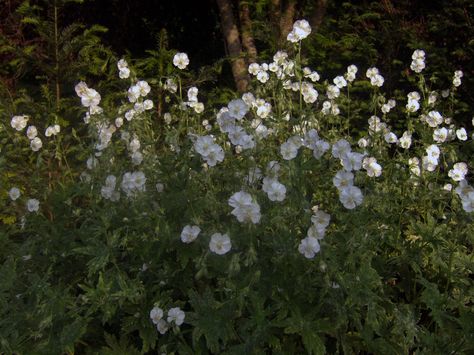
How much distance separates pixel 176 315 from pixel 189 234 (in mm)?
293

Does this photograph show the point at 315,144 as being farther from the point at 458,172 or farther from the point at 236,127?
the point at 458,172

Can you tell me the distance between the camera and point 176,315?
2266 mm

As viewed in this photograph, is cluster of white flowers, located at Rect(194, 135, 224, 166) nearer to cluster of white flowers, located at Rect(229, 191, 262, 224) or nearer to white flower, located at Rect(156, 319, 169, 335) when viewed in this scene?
cluster of white flowers, located at Rect(229, 191, 262, 224)

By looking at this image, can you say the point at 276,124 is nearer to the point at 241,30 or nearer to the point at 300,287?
the point at 300,287

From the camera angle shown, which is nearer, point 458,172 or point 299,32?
point 458,172

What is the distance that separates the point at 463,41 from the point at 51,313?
3965 millimetres

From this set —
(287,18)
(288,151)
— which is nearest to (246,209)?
(288,151)

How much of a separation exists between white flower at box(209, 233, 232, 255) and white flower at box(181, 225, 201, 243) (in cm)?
12

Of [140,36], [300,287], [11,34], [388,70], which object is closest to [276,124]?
[300,287]

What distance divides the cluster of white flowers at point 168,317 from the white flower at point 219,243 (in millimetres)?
273

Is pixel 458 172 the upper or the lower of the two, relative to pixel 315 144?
lower

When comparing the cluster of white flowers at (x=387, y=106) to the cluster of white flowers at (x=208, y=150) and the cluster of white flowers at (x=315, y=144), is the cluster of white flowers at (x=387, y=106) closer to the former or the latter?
the cluster of white flowers at (x=315, y=144)

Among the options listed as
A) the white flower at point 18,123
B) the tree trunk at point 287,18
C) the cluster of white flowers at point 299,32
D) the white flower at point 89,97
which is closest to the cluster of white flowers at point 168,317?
the white flower at point 89,97

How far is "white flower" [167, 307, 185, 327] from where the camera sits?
226 centimetres
